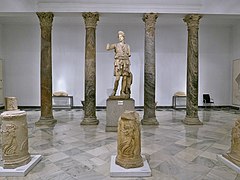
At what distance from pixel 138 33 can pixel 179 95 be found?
437cm

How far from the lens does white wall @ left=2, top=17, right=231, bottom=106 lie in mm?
11961

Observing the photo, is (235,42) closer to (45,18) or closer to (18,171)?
(45,18)

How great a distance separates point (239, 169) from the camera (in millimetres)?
3504

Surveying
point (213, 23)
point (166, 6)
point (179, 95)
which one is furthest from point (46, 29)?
point (213, 23)

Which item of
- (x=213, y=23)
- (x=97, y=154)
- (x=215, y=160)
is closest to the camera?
(x=215, y=160)

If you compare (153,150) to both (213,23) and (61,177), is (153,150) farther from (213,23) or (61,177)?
(213,23)

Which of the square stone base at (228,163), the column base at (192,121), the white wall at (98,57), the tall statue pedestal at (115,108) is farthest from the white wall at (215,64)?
the square stone base at (228,163)

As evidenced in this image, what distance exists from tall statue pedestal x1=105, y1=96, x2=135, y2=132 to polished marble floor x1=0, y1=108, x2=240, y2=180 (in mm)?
338

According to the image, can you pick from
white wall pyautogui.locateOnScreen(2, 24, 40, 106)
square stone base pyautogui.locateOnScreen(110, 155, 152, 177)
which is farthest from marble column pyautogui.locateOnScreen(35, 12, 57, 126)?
square stone base pyautogui.locateOnScreen(110, 155, 152, 177)

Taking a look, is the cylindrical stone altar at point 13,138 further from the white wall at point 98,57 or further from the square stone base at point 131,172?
the white wall at point 98,57

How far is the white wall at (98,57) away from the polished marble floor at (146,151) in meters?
5.00

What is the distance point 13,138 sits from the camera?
354cm

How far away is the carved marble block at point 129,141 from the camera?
3552 millimetres

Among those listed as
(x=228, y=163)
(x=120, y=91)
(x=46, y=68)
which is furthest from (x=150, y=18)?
(x=228, y=163)
